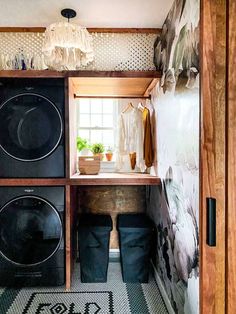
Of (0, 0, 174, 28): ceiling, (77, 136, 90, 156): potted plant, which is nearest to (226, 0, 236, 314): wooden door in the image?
(0, 0, 174, 28): ceiling

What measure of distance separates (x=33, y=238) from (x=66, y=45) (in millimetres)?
1651

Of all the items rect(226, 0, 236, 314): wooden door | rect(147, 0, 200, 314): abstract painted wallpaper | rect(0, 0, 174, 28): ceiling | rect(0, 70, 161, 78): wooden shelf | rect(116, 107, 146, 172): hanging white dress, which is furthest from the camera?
rect(116, 107, 146, 172): hanging white dress

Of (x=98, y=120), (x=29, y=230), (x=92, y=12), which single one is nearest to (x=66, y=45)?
(x=92, y=12)

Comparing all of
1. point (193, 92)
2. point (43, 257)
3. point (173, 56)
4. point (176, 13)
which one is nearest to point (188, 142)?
point (193, 92)

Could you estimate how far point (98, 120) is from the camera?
10.4ft

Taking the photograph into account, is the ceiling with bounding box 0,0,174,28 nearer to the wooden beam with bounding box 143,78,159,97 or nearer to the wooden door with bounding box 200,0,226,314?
the wooden beam with bounding box 143,78,159,97

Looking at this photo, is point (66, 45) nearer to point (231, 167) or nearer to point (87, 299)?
point (231, 167)

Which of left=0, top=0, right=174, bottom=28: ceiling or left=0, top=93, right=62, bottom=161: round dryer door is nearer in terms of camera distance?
left=0, top=0, right=174, bottom=28: ceiling

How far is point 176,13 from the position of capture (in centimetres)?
187

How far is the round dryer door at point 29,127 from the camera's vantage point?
231 cm

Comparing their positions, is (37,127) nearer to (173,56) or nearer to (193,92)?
(173,56)

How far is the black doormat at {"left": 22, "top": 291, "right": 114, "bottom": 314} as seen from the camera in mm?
2086

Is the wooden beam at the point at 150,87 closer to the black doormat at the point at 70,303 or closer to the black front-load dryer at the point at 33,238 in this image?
the black front-load dryer at the point at 33,238

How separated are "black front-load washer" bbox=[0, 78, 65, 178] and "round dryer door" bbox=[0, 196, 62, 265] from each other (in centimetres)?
27
